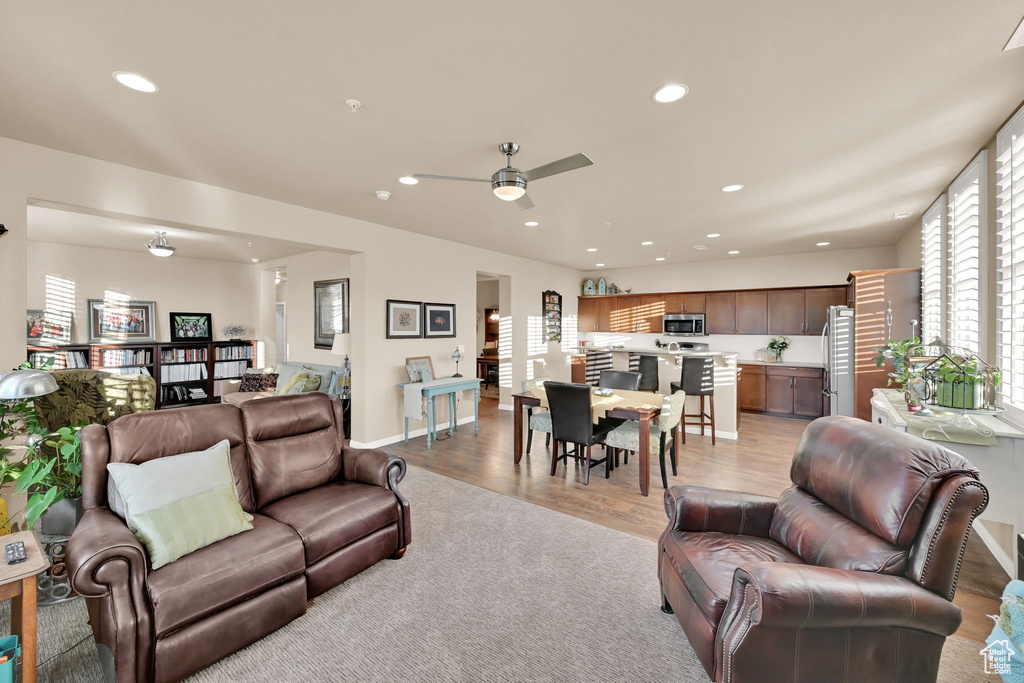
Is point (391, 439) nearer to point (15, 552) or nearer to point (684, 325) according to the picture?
point (15, 552)

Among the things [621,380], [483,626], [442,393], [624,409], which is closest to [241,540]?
[483,626]

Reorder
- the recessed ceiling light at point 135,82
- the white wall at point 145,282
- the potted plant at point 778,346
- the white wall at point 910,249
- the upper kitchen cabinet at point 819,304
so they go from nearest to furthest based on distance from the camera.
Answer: the recessed ceiling light at point 135,82
the white wall at point 910,249
the white wall at point 145,282
the upper kitchen cabinet at point 819,304
the potted plant at point 778,346

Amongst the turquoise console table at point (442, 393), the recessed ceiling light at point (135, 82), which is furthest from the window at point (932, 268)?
the recessed ceiling light at point (135, 82)

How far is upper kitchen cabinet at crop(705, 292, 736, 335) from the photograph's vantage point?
7.59 meters

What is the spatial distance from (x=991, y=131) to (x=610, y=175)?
2.31m

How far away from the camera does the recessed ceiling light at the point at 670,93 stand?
6.97ft

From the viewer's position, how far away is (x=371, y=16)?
165 cm

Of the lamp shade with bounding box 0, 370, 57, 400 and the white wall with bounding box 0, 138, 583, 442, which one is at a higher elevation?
the white wall with bounding box 0, 138, 583, 442

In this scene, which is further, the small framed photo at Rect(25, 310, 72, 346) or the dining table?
the small framed photo at Rect(25, 310, 72, 346)

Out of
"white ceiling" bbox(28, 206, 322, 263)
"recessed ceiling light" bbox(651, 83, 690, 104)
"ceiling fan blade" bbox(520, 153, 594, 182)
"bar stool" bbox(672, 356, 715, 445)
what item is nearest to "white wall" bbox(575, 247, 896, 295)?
"bar stool" bbox(672, 356, 715, 445)

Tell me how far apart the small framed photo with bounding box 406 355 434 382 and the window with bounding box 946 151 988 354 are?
5.05 metres

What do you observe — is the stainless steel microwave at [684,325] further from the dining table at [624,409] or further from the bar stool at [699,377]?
the dining table at [624,409]

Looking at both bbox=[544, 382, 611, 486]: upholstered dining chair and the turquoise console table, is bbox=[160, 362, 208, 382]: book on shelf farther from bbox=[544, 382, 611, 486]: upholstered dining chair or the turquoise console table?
bbox=[544, 382, 611, 486]: upholstered dining chair

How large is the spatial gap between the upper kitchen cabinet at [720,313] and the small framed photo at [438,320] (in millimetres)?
4756
